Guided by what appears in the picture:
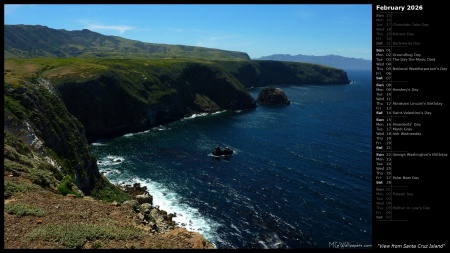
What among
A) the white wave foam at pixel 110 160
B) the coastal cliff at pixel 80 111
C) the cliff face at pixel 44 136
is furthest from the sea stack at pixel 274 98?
the cliff face at pixel 44 136

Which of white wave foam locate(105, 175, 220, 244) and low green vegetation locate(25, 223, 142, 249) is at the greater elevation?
low green vegetation locate(25, 223, 142, 249)

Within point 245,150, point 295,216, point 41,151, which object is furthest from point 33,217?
point 245,150

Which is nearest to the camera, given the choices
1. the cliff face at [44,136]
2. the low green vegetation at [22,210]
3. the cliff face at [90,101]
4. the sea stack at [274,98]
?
the low green vegetation at [22,210]

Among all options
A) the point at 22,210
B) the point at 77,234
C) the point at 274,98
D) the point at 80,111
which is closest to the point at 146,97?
the point at 80,111

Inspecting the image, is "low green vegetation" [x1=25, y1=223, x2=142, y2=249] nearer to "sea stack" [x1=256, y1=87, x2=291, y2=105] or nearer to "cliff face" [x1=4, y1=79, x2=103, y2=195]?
"cliff face" [x1=4, y1=79, x2=103, y2=195]

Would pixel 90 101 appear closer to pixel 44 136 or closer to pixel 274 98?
pixel 44 136

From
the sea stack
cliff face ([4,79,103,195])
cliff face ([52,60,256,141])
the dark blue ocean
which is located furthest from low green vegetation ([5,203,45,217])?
the sea stack

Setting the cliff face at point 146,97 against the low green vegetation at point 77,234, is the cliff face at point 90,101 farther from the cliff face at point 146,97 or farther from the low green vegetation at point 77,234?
the low green vegetation at point 77,234
